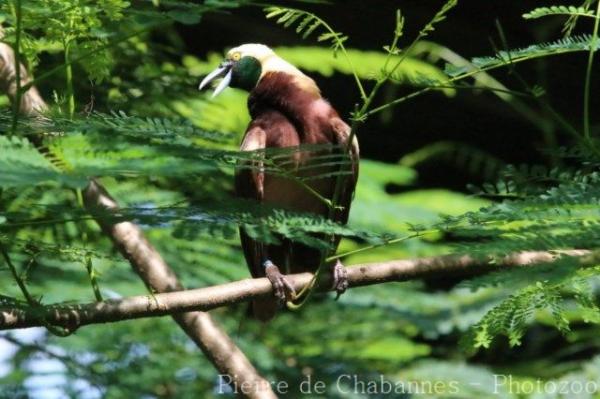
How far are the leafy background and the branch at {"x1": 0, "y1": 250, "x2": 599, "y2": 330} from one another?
0.25 feet

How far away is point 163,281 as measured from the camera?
140 inches

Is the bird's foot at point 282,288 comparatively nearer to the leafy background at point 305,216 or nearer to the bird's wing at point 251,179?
the leafy background at point 305,216

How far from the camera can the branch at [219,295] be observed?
2402 mm

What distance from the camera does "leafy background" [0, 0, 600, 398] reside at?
2021 mm

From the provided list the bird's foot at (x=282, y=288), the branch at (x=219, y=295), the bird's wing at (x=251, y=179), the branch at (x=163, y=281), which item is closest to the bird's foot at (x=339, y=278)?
the branch at (x=219, y=295)

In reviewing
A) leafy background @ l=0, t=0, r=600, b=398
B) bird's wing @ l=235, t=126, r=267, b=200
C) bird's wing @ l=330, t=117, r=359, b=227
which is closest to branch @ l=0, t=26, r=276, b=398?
leafy background @ l=0, t=0, r=600, b=398

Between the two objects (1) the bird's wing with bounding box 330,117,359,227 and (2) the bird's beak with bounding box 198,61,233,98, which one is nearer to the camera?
(1) the bird's wing with bounding box 330,117,359,227

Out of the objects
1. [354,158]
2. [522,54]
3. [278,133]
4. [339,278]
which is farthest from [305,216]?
[278,133]

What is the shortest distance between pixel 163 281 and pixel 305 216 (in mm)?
1415

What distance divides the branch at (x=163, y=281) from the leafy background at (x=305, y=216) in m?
0.11

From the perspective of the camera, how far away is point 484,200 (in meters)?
4.59

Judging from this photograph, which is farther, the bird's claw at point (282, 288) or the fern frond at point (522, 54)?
the bird's claw at point (282, 288)

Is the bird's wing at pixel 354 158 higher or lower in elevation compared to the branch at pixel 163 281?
higher

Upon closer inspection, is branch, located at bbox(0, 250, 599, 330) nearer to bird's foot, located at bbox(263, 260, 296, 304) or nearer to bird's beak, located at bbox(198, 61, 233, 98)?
bird's foot, located at bbox(263, 260, 296, 304)
